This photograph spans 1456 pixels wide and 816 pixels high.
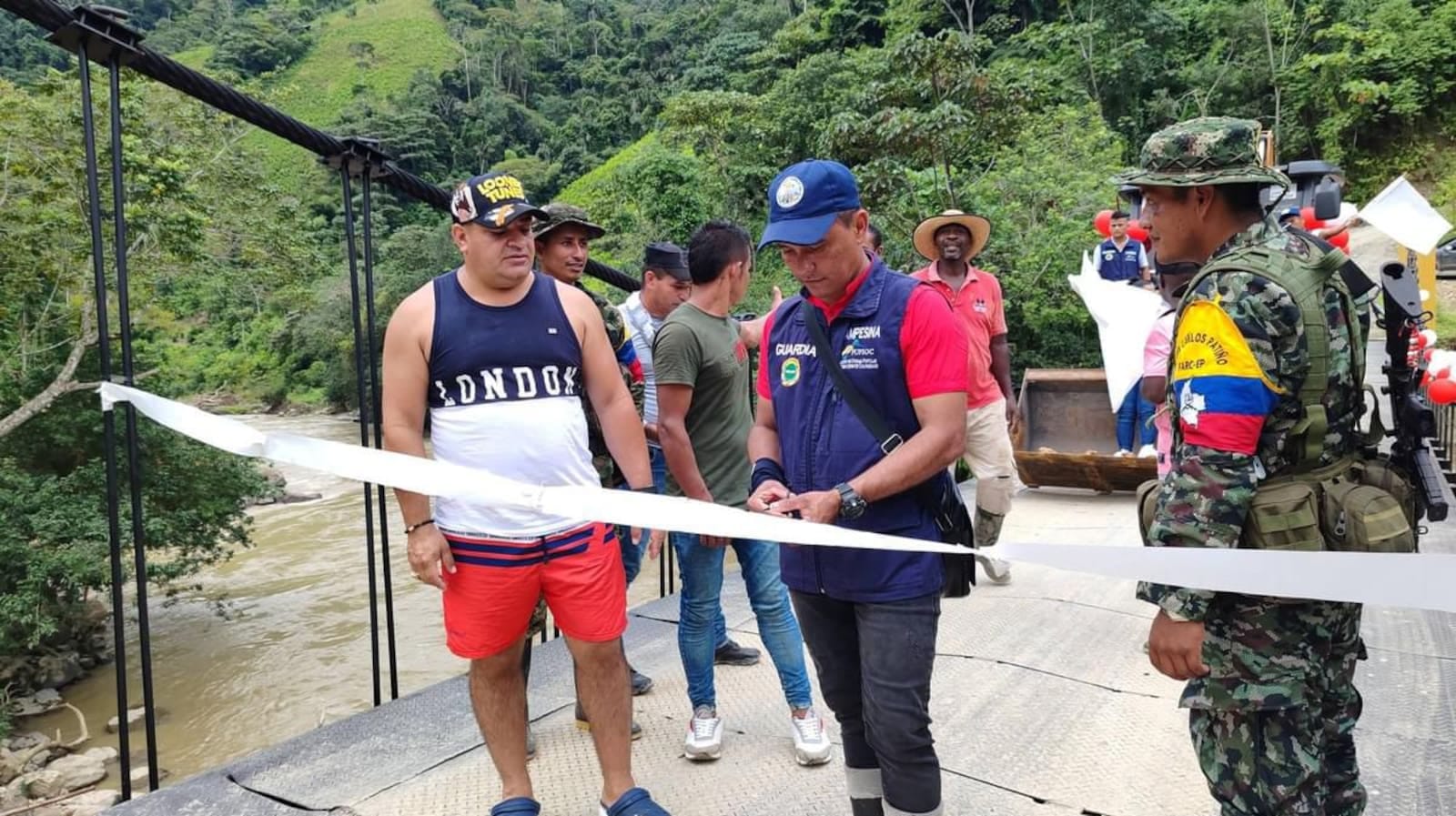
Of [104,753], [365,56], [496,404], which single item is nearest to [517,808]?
[496,404]

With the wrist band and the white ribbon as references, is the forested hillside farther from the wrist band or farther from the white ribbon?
the wrist band

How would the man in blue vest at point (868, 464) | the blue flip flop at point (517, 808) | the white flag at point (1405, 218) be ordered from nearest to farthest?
the man in blue vest at point (868, 464) < the blue flip flop at point (517, 808) < the white flag at point (1405, 218)

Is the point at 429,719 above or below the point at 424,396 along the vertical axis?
below

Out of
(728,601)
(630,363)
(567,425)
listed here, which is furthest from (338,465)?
(728,601)

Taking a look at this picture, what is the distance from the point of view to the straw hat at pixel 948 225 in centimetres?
439

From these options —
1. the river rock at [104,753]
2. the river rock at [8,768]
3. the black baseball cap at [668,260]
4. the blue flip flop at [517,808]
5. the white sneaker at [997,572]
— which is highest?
the black baseball cap at [668,260]

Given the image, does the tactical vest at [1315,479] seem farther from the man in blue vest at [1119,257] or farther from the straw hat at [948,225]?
the man in blue vest at [1119,257]

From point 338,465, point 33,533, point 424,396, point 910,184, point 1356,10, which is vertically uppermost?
point 1356,10

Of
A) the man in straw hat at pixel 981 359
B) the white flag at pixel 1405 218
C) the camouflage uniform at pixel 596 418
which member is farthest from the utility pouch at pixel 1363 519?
the man in straw hat at pixel 981 359

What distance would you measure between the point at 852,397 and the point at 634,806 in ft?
4.00

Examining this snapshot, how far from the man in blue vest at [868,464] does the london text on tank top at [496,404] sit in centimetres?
57

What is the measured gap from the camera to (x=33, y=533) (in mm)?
10156

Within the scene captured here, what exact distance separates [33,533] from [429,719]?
9.71 metres

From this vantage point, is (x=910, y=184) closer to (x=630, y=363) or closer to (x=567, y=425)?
(x=630, y=363)
